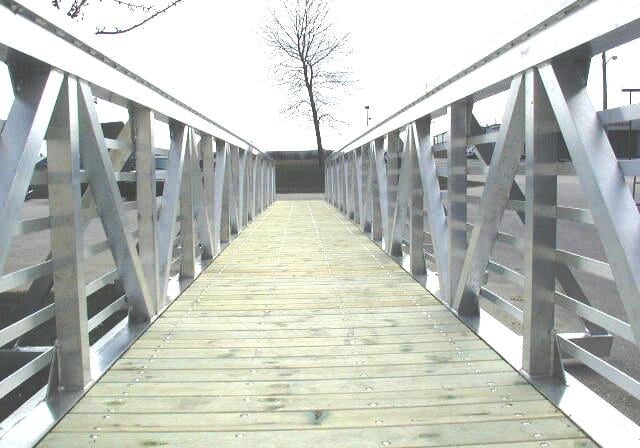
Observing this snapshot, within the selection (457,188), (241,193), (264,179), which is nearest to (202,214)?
(457,188)

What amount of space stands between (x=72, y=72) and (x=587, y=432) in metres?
2.05

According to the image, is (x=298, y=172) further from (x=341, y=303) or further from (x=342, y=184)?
(x=341, y=303)

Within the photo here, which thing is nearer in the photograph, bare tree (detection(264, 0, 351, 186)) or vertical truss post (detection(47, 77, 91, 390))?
vertical truss post (detection(47, 77, 91, 390))

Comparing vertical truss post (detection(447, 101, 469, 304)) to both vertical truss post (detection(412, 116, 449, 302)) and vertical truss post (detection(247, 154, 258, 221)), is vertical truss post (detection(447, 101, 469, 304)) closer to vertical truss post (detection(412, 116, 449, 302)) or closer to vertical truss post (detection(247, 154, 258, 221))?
vertical truss post (detection(412, 116, 449, 302))

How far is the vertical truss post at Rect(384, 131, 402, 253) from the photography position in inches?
217

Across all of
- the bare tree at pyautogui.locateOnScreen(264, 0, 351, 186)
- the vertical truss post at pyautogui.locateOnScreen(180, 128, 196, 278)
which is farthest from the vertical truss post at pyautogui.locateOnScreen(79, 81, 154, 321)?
the bare tree at pyautogui.locateOnScreen(264, 0, 351, 186)

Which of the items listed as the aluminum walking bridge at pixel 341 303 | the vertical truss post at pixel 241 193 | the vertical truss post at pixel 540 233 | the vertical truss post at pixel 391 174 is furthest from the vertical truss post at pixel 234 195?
the vertical truss post at pixel 540 233

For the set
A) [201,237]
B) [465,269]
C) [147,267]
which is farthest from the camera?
[201,237]

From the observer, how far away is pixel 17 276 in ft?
6.54

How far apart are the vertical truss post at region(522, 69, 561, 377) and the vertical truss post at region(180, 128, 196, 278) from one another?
8.36ft

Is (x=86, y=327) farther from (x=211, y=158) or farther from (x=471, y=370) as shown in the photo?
(x=211, y=158)

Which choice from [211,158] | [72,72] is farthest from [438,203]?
[211,158]

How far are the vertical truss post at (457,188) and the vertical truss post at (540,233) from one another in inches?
38.9

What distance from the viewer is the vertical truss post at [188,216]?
4.27 m
